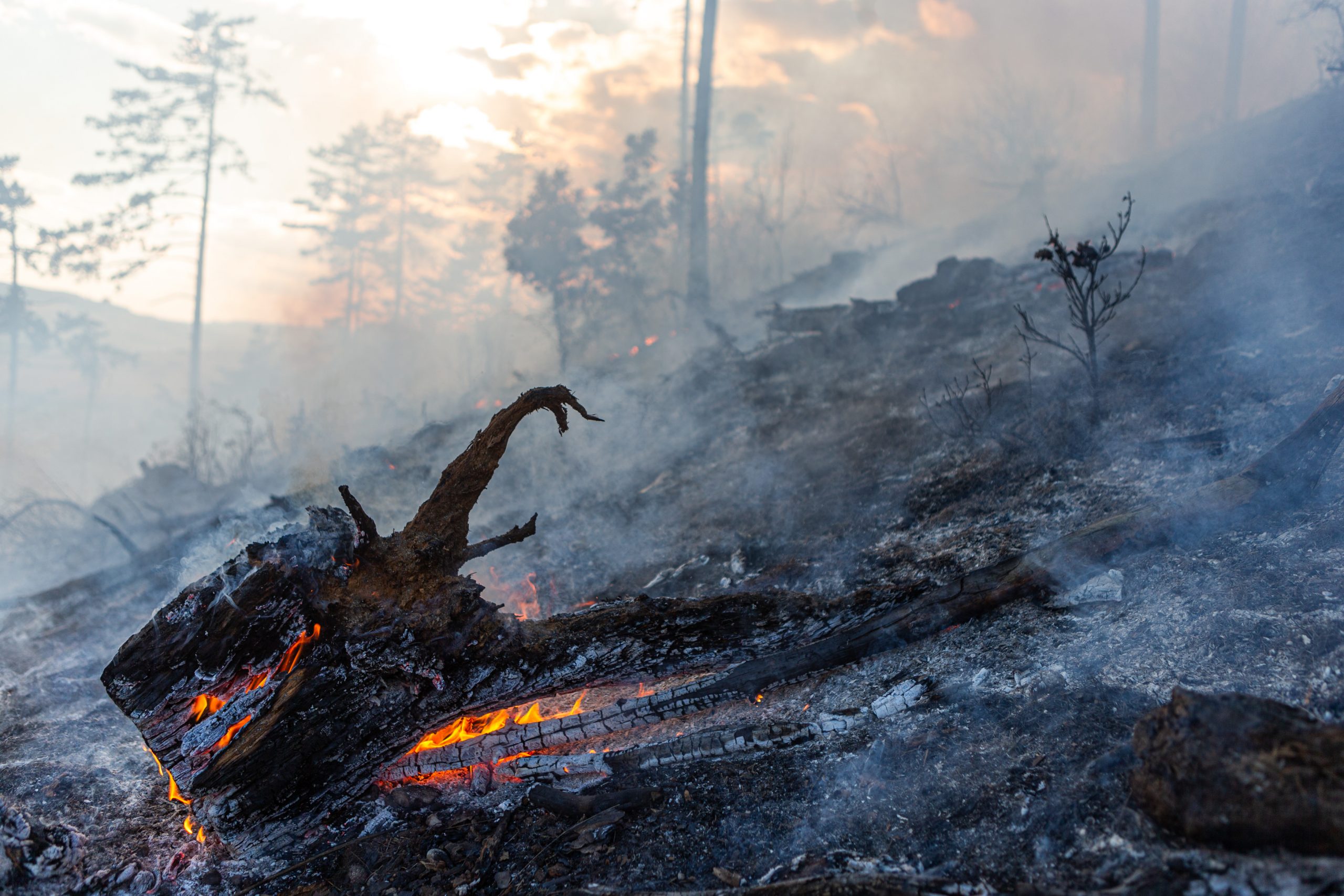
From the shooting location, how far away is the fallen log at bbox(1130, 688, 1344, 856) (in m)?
1.95

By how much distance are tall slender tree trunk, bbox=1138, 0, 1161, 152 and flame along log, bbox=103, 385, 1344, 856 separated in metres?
25.6

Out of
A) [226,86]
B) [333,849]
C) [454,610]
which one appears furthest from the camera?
[226,86]

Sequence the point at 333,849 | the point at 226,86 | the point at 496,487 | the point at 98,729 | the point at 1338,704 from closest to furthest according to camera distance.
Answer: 1. the point at 1338,704
2. the point at 333,849
3. the point at 98,729
4. the point at 496,487
5. the point at 226,86

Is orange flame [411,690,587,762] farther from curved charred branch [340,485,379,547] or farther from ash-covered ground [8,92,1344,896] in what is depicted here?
curved charred branch [340,485,379,547]

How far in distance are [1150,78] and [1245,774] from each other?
96.2ft

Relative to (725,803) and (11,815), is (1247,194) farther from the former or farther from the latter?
(11,815)

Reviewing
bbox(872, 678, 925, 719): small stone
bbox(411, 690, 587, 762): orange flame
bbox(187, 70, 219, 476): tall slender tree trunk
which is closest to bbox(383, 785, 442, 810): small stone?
bbox(411, 690, 587, 762): orange flame

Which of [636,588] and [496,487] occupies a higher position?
[496,487]

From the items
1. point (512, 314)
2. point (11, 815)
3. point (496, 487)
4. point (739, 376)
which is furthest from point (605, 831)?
point (512, 314)

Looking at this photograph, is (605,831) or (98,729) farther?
(98,729)

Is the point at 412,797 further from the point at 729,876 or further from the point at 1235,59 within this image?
the point at 1235,59

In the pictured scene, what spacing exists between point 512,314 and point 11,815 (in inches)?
1422

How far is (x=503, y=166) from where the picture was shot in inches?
1425

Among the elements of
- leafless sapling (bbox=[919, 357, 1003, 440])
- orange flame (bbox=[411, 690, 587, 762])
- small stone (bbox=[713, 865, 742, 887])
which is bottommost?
small stone (bbox=[713, 865, 742, 887])
